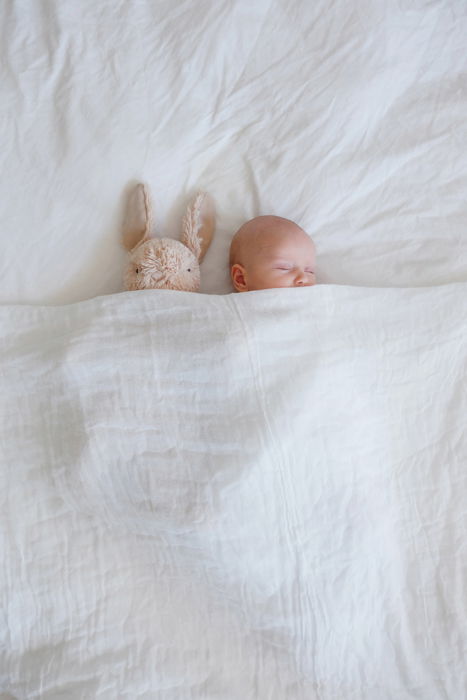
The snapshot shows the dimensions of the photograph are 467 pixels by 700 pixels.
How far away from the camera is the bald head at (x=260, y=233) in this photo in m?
1.13

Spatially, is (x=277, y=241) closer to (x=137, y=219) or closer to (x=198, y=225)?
(x=198, y=225)

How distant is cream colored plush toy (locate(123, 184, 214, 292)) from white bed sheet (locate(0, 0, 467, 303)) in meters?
0.03

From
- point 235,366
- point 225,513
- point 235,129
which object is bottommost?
point 225,513

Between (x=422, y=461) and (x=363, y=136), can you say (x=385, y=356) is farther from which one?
(x=363, y=136)

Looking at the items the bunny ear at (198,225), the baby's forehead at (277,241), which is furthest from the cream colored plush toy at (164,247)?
the baby's forehead at (277,241)

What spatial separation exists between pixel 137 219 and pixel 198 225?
0.36 feet

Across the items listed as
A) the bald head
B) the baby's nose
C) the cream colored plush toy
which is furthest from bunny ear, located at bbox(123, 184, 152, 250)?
the baby's nose

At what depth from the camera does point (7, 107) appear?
1.21 m

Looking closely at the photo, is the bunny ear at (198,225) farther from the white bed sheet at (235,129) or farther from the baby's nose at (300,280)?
the baby's nose at (300,280)

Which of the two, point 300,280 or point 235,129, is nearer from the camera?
point 300,280

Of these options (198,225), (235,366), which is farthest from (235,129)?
(235,366)

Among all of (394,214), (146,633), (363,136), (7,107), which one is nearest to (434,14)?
(363,136)

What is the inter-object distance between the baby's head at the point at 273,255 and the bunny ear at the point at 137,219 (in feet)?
0.55

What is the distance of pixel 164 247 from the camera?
1.13 meters
